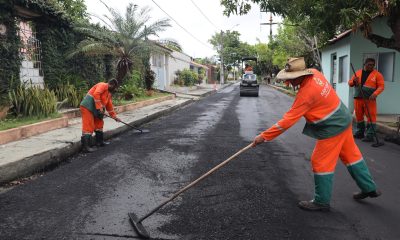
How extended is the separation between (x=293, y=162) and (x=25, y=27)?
924cm

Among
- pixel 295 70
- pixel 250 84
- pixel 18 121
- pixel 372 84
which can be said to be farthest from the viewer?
pixel 250 84

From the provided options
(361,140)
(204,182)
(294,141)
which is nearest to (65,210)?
(204,182)

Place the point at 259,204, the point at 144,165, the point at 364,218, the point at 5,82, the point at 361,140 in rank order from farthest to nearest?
1. the point at 5,82
2. the point at 361,140
3. the point at 144,165
4. the point at 259,204
5. the point at 364,218

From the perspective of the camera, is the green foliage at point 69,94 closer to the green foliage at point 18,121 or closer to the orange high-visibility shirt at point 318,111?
the green foliage at point 18,121

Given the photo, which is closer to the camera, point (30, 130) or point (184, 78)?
point (30, 130)

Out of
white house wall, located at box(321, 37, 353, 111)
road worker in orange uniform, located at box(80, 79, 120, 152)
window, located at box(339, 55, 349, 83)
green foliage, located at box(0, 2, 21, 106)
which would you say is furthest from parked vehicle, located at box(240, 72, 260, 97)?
road worker in orange uniform, located at box(80, 79, 120, 152)

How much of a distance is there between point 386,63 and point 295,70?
1003 cm

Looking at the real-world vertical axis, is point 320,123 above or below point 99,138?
above

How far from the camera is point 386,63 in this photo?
12.8 metres

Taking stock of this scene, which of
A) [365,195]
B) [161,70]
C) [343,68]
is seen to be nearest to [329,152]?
[365,195]

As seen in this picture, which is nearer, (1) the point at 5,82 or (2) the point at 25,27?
(1) the point at 5,82

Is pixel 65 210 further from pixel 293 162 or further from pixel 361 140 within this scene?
pixel 361 140

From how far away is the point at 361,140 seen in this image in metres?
8.38

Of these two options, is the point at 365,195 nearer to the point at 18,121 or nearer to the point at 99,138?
the point at 99,138
